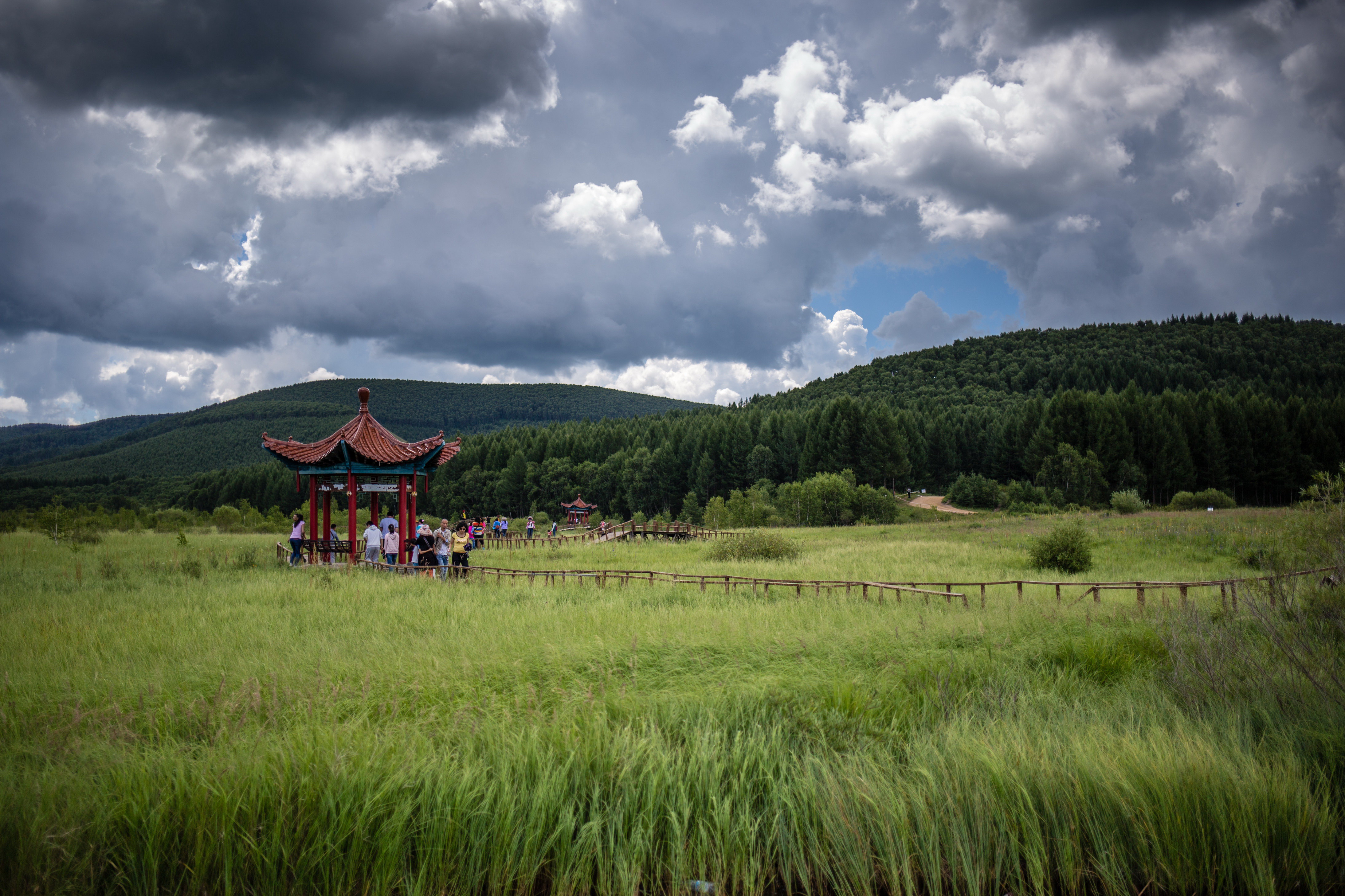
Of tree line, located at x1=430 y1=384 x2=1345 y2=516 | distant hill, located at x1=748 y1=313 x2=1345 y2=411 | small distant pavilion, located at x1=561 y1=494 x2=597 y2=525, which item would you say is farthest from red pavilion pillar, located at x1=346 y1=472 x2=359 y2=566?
distant hill, located at x1=748 y1=313 x2=1345 y2=411

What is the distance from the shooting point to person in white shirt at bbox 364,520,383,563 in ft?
65.6

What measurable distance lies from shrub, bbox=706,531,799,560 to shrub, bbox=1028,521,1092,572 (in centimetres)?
896

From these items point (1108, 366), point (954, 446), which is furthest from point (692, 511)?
point (1108, 366)

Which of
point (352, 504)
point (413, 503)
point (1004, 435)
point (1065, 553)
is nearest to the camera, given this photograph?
point (1065, 553)

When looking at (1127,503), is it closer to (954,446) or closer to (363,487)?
(954,446)

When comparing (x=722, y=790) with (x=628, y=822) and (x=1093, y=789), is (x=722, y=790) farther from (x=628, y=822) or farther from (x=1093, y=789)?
(x=1093, y=789)

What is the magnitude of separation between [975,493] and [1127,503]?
24119mm

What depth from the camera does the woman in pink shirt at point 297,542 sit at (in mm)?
20000

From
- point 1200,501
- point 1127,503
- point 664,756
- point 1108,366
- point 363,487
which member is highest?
point 1108,366

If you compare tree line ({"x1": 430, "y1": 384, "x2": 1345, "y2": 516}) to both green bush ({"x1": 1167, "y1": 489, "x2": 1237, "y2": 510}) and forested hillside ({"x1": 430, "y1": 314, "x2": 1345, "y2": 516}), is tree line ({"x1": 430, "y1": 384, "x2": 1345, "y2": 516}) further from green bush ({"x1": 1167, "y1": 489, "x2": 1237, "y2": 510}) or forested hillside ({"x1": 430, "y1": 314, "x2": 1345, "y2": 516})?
green bush ({"x1": 1167, "y1": 489, "x2": 1237, "y2": 510})

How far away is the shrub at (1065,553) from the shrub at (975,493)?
197ft

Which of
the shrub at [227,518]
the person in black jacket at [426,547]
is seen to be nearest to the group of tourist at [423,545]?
the person in black jacket at [426,547]

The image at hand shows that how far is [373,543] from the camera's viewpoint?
20.0 m

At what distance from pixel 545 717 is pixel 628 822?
2171 millimetres
